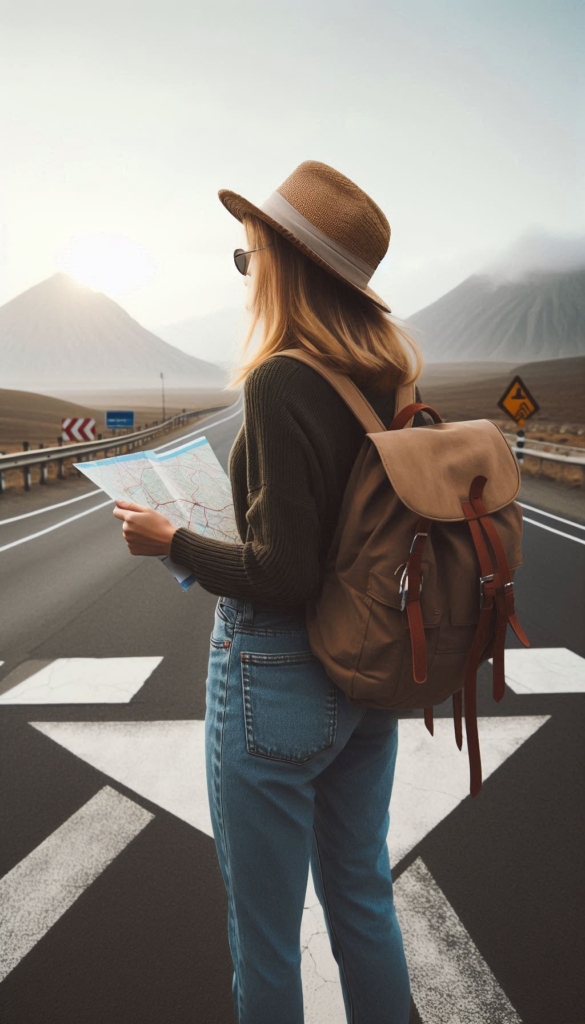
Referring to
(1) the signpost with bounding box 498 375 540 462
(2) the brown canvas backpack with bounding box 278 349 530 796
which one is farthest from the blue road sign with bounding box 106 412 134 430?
(2) the brown canvas backpack with bounding box 278 349 530 796

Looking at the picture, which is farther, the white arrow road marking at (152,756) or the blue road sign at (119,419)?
the blue road sign at (119,419)

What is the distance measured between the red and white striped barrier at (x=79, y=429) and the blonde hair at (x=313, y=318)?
21.8 metres

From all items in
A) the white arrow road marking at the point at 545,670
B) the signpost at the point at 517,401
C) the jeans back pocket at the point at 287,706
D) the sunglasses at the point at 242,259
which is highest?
the sunglasses at the point at 242,259

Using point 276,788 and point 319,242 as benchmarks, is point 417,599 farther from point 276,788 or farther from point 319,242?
point 319,242

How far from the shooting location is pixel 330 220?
59.7 inches

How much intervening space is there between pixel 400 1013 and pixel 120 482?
1.46m

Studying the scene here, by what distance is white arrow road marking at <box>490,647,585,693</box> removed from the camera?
15.6 ft

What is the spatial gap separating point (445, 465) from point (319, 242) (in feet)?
1.72

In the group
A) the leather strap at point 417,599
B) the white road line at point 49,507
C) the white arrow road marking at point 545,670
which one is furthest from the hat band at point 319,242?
the white road line at point 49,507

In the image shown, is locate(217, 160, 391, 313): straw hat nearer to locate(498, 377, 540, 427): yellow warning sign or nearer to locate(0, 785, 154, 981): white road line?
locate(0, 785, 154, 981): white road line

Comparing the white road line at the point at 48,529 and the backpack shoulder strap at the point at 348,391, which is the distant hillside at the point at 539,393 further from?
the backpack shoulder strap at the point at 348,391

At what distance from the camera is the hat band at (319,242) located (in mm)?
1496

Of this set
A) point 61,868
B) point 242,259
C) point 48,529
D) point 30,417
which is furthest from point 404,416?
point 30,417

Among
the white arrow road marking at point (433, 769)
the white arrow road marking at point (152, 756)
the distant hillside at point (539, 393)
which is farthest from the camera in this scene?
the distant hillside at point (539, 393)
